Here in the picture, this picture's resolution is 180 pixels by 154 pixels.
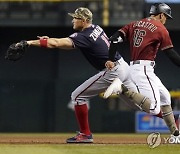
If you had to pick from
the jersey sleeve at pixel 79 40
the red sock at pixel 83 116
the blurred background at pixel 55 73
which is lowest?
the blurred background at pixel 55 73

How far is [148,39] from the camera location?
26.2ft

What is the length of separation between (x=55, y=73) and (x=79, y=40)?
11.1 metres

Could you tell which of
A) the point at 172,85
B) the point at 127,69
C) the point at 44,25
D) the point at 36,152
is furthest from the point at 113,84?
the point at 172,85

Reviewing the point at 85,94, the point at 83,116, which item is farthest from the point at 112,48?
the point at 83,116

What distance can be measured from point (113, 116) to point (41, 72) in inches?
107

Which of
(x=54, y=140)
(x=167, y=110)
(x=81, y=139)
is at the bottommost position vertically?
(x=54, y=140)

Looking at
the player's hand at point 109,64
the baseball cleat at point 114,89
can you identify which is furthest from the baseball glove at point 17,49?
the baseball cleat at point 114,89

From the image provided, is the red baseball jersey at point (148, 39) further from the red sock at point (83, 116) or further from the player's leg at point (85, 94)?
the red sock at point (83, 116)

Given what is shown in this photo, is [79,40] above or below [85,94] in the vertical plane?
above

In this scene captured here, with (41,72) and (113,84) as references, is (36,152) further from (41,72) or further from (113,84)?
(41,72)

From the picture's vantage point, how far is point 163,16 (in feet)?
27.1

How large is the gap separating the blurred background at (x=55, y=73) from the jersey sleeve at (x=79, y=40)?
9.25 meters

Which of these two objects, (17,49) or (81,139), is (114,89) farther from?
(17,49)

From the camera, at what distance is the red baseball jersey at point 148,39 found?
796cm
